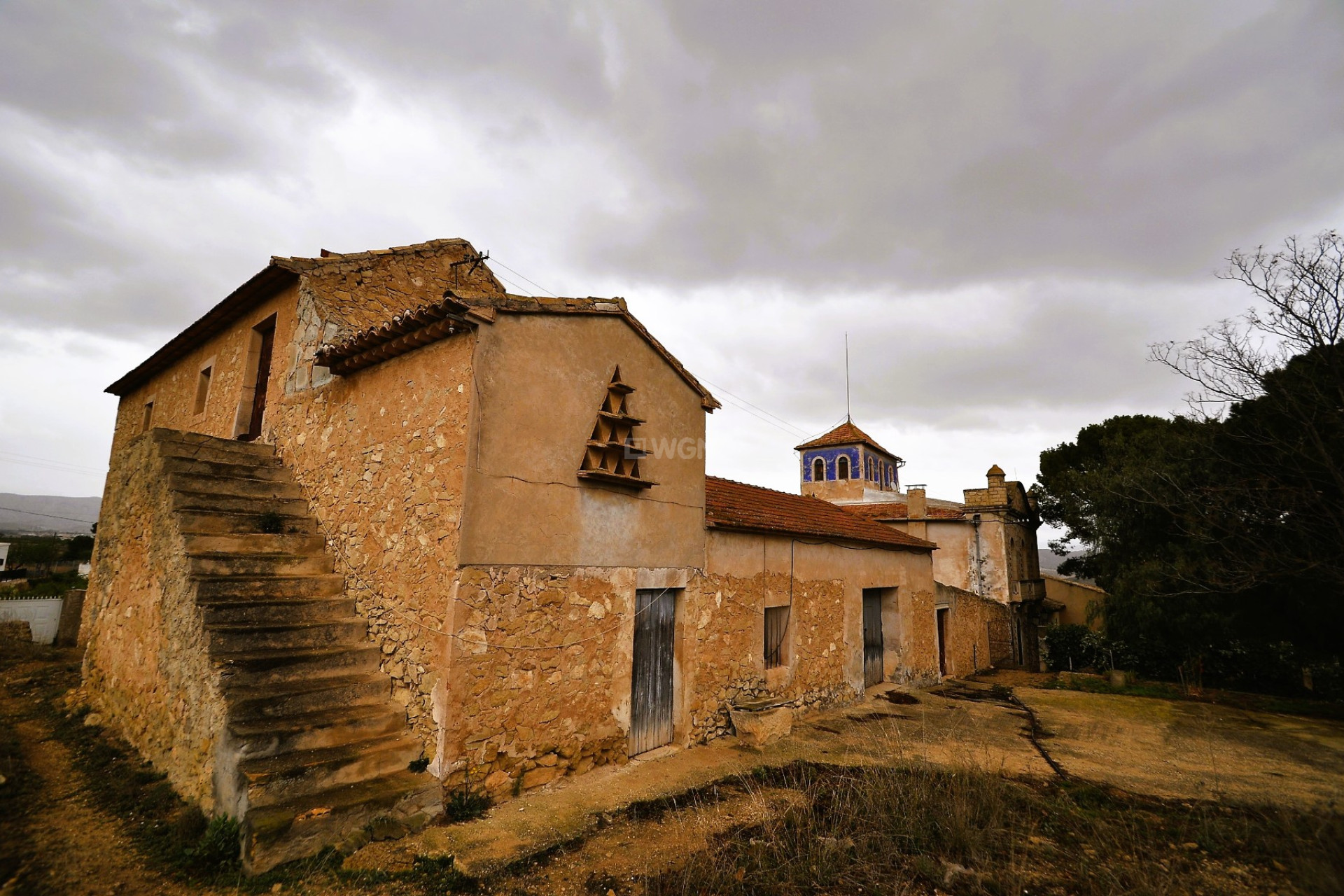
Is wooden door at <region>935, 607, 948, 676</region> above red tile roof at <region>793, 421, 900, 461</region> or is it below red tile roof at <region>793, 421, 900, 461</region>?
below

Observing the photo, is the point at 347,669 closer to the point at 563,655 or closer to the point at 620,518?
the point at 563,655

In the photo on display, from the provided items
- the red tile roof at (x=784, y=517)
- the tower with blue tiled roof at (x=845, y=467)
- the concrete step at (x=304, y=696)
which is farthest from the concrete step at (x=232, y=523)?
the tower with blue tiled roof at (x=845, y=467)

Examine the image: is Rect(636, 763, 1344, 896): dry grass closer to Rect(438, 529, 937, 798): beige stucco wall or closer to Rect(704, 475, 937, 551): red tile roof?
Rect(438, 529, 937, 798): beige stucco wall

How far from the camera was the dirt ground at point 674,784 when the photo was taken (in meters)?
4.14

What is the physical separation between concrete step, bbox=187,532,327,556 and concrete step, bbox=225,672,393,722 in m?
2.00

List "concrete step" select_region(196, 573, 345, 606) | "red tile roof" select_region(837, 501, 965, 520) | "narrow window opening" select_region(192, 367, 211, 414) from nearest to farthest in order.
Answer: "concrete step" select_region(196, 573, 345, 606) < "narrow window opening" select_region(192, 367, 211, 414) < "red tile roof" select_region(837, 501, 965, 520)

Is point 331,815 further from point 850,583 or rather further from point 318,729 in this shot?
point 850,583

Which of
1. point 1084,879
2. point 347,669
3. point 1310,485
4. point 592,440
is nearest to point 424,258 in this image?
point 592,440

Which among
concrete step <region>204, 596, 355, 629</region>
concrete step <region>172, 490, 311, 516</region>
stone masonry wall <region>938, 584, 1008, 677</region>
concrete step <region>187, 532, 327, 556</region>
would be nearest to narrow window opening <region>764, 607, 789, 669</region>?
concrete step <region>204, 596, 355, 629</region>

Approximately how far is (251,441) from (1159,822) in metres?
12.9

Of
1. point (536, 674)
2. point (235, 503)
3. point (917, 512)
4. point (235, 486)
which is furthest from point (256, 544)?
point (917, 512)

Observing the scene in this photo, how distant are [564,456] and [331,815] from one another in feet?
12.0

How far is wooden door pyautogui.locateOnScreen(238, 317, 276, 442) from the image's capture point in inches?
380

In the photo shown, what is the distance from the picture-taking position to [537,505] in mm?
6039
